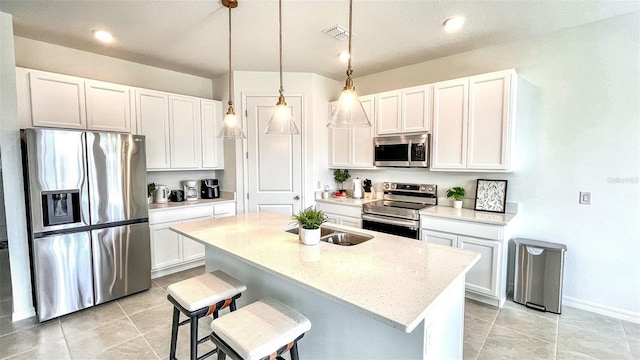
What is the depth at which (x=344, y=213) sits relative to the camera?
377 cm

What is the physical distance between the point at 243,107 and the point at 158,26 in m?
1.42

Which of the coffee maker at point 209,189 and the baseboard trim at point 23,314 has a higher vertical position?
the coffee maker at point 209,189

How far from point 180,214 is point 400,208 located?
8.79 feet

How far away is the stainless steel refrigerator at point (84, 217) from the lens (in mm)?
2453

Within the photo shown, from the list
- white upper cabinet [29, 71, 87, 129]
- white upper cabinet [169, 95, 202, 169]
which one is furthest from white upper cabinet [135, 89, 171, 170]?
white upper cabinet [29, 71, 87, 129]

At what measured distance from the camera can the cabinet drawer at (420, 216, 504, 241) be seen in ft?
8.77

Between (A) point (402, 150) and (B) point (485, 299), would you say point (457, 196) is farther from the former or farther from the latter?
(B) point (485, 299)

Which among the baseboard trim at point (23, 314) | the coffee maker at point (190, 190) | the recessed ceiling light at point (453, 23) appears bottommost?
the baseboard trim at point (23, 314)

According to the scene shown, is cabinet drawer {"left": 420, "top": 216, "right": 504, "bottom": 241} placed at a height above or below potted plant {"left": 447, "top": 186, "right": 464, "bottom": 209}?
below

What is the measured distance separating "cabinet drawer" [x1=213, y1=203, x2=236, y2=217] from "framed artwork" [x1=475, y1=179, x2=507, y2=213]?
308 centimetres

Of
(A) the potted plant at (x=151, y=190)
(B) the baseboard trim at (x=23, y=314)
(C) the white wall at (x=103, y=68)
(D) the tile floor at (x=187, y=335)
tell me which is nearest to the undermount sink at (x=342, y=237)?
(D) the tile floor at (x=187, y=335)

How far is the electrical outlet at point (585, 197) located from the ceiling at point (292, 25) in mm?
1547

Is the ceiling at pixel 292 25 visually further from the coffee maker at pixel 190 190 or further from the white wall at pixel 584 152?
the coffee maker at pixel 190 190

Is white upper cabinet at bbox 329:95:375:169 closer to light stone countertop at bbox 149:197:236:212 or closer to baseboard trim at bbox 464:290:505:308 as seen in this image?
light stone countertop at bbox 149:197:236:212
